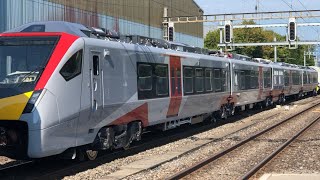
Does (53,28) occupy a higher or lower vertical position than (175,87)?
higher

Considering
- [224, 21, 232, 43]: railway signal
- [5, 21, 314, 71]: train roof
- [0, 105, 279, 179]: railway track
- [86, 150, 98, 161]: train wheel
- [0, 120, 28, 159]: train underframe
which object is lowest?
[0, 105, 279, 179]: railway track

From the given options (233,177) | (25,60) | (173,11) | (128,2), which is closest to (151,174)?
(233,177)

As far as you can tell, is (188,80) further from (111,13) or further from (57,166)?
(111,13)

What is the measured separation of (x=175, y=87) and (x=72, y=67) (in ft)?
19.5

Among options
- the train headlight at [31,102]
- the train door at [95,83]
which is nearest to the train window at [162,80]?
the train door at [95,83]

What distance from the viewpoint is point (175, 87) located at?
15.3 m

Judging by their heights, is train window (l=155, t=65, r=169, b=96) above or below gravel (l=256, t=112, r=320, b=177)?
above

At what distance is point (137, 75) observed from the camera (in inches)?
500

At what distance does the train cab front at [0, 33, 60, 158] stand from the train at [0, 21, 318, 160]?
0.06 ft

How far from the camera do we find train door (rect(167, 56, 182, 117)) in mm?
15052

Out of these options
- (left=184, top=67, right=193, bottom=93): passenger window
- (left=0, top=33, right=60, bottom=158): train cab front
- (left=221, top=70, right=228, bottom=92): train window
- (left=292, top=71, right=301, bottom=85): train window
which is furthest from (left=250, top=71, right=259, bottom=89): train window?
(left=0, top=33, right=60, bottom=158): train cab front

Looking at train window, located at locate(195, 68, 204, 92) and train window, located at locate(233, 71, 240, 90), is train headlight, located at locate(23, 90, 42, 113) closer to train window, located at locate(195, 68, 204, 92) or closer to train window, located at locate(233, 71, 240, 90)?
train window, located at locate(195, 68, 204, 92)

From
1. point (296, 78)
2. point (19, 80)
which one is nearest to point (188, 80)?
point (19, 80)

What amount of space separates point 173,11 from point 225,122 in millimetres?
40076
